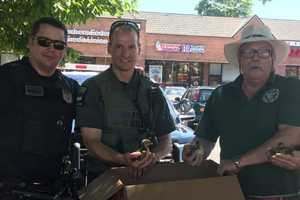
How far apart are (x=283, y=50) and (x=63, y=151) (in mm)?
1572

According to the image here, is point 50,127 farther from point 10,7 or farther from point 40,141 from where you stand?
point 10,7

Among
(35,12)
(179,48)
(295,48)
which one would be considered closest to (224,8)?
(295,48)

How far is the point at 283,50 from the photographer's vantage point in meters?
3.79

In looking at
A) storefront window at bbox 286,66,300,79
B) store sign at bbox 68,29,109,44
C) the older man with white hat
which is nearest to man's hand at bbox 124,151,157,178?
the older man with white hat

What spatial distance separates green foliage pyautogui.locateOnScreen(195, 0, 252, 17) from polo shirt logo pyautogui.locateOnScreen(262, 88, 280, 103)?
3209 inches

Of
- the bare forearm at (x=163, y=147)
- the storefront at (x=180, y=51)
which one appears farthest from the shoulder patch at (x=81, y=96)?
the storefront at (x=180, y=51)

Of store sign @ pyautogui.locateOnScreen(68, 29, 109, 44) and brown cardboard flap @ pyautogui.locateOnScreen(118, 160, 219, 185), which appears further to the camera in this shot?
store sign @ pyautogui.locateOnScreen(68, 29, 109, 44)

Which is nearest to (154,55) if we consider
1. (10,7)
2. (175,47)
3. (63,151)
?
(175,47)

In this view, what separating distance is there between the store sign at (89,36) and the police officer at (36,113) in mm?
38067

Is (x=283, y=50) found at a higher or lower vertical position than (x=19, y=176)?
higher

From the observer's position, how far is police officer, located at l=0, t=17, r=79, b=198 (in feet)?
11.5

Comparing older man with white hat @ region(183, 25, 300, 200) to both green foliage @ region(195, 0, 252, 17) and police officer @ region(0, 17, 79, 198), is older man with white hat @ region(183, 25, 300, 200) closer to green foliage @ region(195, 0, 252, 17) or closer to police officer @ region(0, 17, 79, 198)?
police officer @ region(0, 17, 79, 198)

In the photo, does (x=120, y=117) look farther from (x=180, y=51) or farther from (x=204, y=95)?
(x=180, y=51)

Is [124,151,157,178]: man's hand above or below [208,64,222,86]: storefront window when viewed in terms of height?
above
